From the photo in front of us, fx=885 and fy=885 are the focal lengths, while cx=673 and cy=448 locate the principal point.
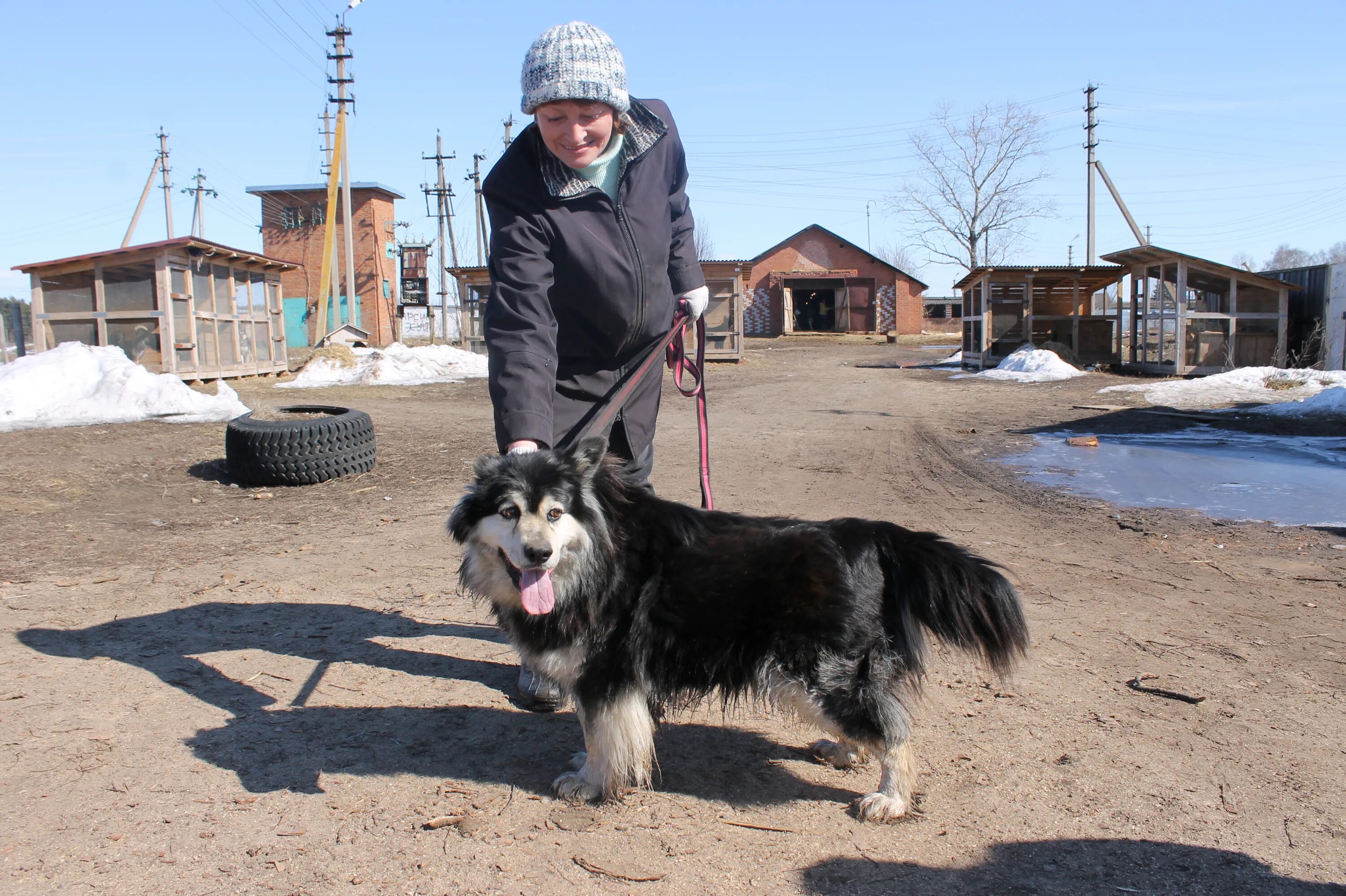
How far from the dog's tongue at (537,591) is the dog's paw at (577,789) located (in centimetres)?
63

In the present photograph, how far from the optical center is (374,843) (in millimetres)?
2566

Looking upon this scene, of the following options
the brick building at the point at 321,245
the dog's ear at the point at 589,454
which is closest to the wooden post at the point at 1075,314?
the dog's ear at the point at 589,454

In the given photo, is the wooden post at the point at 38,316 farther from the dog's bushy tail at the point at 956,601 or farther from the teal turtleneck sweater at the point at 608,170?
the dog's bushy tail at the point at 956,601

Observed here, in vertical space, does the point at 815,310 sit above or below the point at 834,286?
below

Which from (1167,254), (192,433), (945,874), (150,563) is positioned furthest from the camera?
(1167,254)

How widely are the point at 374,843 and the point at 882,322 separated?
161 ft

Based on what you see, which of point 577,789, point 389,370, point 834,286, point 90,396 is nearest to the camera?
point 577,789

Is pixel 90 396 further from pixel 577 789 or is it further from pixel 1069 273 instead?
pixel 1069 273

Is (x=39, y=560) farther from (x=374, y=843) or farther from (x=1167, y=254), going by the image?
(x=1167, y=254)

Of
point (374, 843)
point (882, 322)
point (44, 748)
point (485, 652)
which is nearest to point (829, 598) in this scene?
point (374, 843)

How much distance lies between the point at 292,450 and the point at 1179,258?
19.5m

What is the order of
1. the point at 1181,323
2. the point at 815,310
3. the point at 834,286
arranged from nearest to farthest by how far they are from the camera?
the point at 1181,323, the point at 834,286, the point at 815,310

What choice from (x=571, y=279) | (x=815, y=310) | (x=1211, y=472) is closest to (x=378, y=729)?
(x=571, y=279)

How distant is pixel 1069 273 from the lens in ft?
80.6
